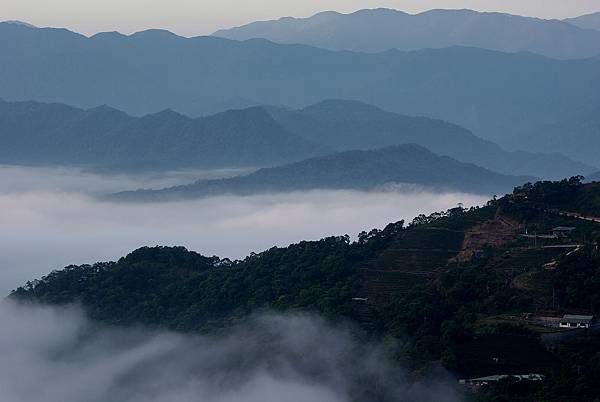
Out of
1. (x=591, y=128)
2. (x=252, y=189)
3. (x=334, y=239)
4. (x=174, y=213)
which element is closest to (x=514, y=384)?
(x=334, y=239)

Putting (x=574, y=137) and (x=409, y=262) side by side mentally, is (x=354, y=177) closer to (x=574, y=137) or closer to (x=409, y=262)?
(x=409, y=262)

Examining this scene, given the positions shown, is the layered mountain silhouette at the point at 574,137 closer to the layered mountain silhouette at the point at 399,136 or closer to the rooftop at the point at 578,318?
the layered mountain silhouette at the point at 399,136

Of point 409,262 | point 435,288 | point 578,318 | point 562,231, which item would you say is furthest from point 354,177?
point 578,318

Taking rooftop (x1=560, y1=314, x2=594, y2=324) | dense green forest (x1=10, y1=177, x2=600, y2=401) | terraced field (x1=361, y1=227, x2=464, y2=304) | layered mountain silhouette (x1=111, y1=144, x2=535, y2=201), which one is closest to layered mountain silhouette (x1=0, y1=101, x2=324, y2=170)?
layered mountain silhouette (x1=111, y1=144, x2=535, y2=201)

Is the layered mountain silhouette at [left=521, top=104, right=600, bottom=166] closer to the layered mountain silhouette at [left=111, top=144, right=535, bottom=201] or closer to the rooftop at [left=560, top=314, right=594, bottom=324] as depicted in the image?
the layered mountain silhouette at [left=111, top=144, right=535, bottom=201]

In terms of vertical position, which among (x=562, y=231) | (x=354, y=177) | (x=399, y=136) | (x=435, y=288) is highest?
(x=399, y=136)

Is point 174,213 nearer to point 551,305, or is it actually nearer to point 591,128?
point 551,305
